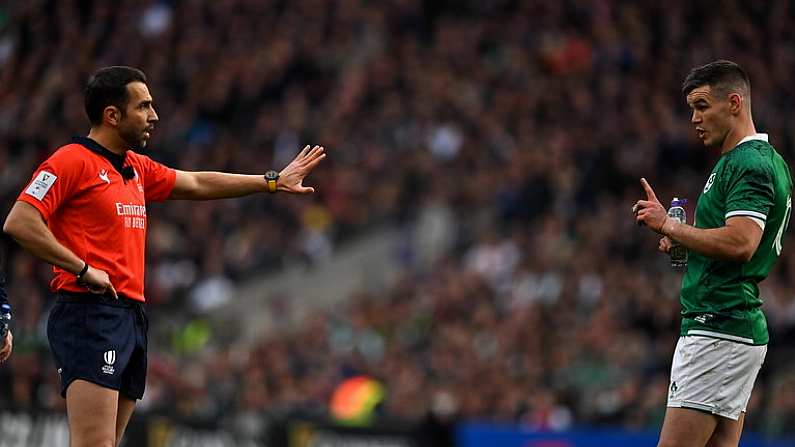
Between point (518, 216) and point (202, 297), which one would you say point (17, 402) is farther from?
point (518, 216)

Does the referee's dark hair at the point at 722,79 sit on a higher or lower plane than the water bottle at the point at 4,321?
higher

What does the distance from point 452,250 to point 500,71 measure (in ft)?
11.6

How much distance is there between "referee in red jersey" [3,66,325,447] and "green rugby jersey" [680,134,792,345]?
9.72 feet

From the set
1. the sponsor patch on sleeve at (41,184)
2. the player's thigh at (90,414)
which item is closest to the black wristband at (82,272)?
the sponsor patch on sleeve at (41,184)

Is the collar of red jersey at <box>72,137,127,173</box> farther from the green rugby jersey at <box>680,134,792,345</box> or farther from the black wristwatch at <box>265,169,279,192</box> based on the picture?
the green rugby jersey at <box>680,134,792,345</box>

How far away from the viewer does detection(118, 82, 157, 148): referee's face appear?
7371 mm

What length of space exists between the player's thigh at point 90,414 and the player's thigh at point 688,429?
2.84 metres

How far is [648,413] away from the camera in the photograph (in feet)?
48.2

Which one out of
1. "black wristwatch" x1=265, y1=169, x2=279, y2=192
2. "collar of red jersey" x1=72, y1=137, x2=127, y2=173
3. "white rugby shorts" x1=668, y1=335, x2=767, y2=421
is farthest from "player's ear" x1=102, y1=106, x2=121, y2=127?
"white rugby shorts" x1=668, y1=335, x2=767, y2=421

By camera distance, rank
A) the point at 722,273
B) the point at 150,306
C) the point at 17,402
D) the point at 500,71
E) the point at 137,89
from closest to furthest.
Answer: the point at 722,273
the point at 137,89
the point at 17,402
the point at 150,306
the point at 500,71

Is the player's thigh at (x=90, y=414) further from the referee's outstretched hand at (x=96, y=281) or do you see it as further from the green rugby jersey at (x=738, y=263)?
the green rugby jersey at (x=738, y=263)

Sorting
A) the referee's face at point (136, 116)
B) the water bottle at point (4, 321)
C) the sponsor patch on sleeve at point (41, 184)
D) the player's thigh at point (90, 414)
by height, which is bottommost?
the player's thigh at point (90, 414)

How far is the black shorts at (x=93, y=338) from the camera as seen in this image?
282 inches

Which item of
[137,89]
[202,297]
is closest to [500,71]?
[202,297]
